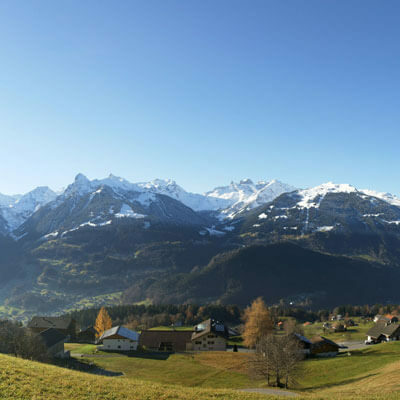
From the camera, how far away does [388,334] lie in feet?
404

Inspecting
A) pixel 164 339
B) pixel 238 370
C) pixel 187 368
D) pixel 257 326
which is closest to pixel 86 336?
pixel 164 339

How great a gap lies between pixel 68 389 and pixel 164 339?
347ft

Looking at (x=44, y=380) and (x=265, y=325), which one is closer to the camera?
(x=44, y=380)

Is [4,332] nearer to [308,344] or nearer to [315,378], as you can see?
[315,378]

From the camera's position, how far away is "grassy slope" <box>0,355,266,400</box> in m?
30.2

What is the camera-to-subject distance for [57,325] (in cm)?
15512

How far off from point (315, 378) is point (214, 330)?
66873 mm

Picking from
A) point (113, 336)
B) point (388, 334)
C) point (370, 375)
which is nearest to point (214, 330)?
point (113, 336)

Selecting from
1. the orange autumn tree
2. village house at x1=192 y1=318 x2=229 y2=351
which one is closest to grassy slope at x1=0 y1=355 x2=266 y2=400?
the orange autumn tree

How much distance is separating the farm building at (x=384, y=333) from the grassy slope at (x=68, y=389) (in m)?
109

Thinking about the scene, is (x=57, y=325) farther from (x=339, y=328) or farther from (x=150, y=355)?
(x=339, y=328)

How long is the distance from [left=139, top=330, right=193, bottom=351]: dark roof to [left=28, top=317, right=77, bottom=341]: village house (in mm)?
37369

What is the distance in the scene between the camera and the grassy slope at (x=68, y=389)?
30.2 metres

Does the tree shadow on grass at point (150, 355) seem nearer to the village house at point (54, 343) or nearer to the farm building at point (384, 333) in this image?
the village house at point (54, 343)
